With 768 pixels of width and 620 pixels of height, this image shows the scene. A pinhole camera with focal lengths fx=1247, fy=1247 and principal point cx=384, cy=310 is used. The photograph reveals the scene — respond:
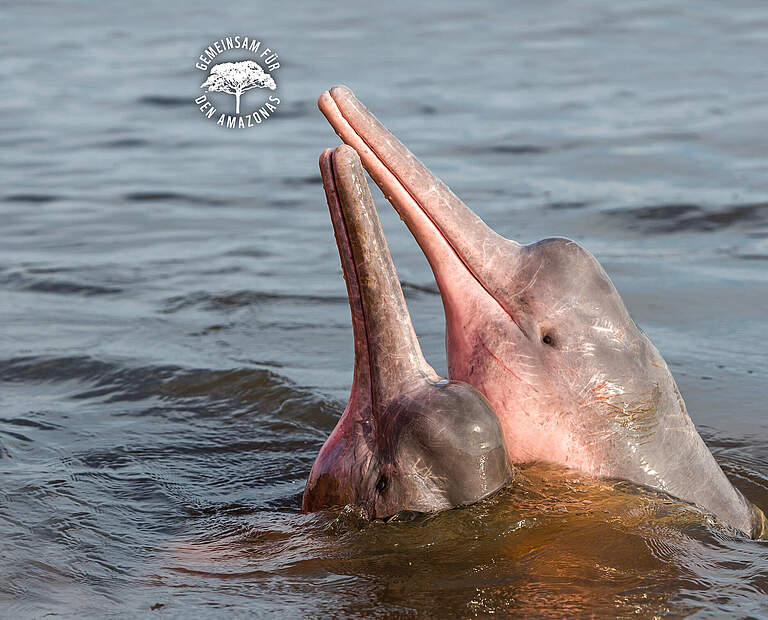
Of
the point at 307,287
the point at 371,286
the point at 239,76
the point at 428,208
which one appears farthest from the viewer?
the point at 239,76

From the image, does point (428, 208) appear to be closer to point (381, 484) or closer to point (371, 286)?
point (371, 286)

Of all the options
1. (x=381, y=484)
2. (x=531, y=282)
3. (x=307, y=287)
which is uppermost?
(x=531, y=282)

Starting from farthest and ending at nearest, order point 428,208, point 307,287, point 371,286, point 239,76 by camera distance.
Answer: point 239,76 → point 307,287 → point 428,208 → point 371,286

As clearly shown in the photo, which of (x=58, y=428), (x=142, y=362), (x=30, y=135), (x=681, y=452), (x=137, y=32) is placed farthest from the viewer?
(x=137, y=32)

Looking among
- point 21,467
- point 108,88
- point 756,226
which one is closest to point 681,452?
point 21,467

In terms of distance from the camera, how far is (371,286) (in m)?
4.76

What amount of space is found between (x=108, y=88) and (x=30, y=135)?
259cm

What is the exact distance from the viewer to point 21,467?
6.35 m

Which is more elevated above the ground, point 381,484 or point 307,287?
point 381,484

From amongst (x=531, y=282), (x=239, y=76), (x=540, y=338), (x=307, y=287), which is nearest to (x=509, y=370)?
(x=540, y=338)

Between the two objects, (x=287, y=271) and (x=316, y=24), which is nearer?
(x=287, y=271)

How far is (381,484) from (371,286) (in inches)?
29.8

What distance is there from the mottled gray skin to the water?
0.13 m

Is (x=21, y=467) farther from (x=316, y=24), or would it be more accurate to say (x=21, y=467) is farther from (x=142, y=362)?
(x=316, y=24)
